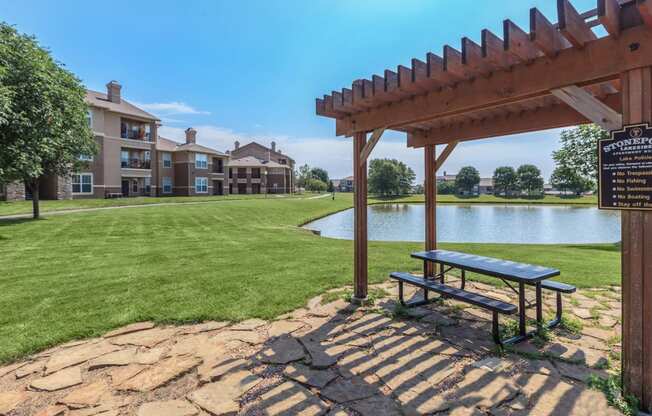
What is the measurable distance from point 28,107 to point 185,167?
85.2 ft

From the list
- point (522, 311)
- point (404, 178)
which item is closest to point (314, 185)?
point (404, 178)

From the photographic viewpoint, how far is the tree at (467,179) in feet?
274

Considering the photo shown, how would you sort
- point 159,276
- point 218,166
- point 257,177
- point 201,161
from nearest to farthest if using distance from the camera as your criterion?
point 159,276, point 201,161, point 218,166, point 257,177

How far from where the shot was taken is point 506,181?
78.7 m

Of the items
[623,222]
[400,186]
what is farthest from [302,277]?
[400,186]

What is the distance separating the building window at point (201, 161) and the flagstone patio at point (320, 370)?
3545cm

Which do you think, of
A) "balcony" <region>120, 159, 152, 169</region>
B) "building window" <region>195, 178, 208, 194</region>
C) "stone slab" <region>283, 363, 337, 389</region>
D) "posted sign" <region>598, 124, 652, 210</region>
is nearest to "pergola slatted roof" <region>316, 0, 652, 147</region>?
"posted sign" <region>598, 124, 652, 210</region>

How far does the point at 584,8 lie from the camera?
101 inches

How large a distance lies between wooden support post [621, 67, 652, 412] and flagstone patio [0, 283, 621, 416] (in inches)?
12.3

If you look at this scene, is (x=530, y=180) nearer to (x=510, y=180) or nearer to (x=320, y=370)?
(x=510, y=180)

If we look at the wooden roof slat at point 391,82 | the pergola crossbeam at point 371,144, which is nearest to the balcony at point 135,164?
the pergola crossbeam at point 371,144

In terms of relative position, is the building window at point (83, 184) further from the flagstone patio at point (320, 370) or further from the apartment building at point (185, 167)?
the flagstone patio at point (320, 370)

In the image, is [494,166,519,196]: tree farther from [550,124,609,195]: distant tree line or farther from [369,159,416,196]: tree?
[550,124,609,195]: distant tree line

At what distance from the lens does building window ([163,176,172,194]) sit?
3522 cm
